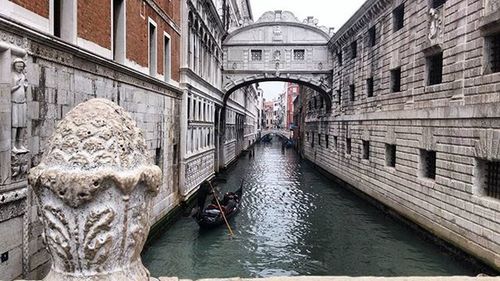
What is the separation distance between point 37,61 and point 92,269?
374 centimetres

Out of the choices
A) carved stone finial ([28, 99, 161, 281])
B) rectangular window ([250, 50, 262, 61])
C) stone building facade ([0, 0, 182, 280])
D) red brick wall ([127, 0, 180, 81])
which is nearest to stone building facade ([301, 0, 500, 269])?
rectangular window ([250, 50, 262, 61])

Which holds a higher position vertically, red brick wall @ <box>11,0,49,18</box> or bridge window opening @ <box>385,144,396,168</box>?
red brick wall @ <box>11,0,49,18</box>

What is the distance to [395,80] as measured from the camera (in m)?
12.9

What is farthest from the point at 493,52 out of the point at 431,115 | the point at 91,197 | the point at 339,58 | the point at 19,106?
the point at 339,58

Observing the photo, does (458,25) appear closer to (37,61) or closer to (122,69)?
(122,69)

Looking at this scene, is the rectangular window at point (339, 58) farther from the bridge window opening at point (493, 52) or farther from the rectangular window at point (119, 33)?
the rectangular window at point (119, 33)

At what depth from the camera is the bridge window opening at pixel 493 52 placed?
25.1 ft

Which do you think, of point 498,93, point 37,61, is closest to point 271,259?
point 498,93

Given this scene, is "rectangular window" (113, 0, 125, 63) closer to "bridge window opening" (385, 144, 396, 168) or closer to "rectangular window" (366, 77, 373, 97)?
"bridge window opening" (385, 144, 396, 168)

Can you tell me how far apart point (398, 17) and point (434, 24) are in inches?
121

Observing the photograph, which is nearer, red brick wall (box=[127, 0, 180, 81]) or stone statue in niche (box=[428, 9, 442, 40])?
red brick wall (box=[127, 0, 180, 81])

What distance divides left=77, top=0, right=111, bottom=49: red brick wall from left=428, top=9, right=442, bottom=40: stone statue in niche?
732 cm

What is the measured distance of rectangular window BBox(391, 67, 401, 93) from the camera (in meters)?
12.5

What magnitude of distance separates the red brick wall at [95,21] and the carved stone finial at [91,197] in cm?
473
